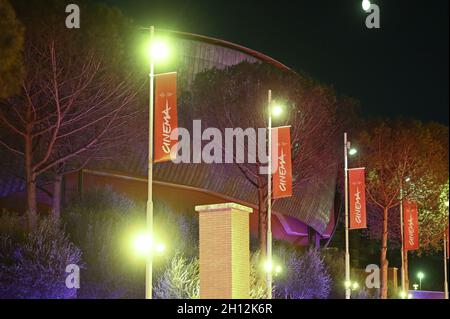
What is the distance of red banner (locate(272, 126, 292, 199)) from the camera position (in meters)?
32.9

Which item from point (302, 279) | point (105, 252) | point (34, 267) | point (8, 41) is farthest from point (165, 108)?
point (302, 279)

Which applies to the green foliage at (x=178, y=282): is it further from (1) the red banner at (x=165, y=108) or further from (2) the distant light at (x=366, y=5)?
(2) the distant light at (x=366, y=5)

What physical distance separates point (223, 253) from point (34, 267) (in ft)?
28.9

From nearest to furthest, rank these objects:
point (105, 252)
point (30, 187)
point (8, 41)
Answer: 1. point (8, 41)
2. point (30, 187)
3. point (105, 252)

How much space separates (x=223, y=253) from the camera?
2431cm

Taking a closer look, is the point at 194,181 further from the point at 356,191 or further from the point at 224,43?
the point at 356,191

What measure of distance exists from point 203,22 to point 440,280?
4174cm

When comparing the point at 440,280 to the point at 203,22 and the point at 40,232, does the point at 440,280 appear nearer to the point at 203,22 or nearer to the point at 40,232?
the point at 203,22

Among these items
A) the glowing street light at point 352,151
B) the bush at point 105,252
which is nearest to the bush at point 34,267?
the bush at point 105,252

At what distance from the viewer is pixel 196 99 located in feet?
149

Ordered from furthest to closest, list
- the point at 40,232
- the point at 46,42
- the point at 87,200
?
the point at 87,200
the point at 46,42
the point at 40,232

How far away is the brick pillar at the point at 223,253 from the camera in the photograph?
79.3 ft

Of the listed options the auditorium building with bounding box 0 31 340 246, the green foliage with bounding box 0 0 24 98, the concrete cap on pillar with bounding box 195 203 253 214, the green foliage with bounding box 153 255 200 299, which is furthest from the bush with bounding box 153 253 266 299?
the auditorium building with bounding box 0 31 340 246
